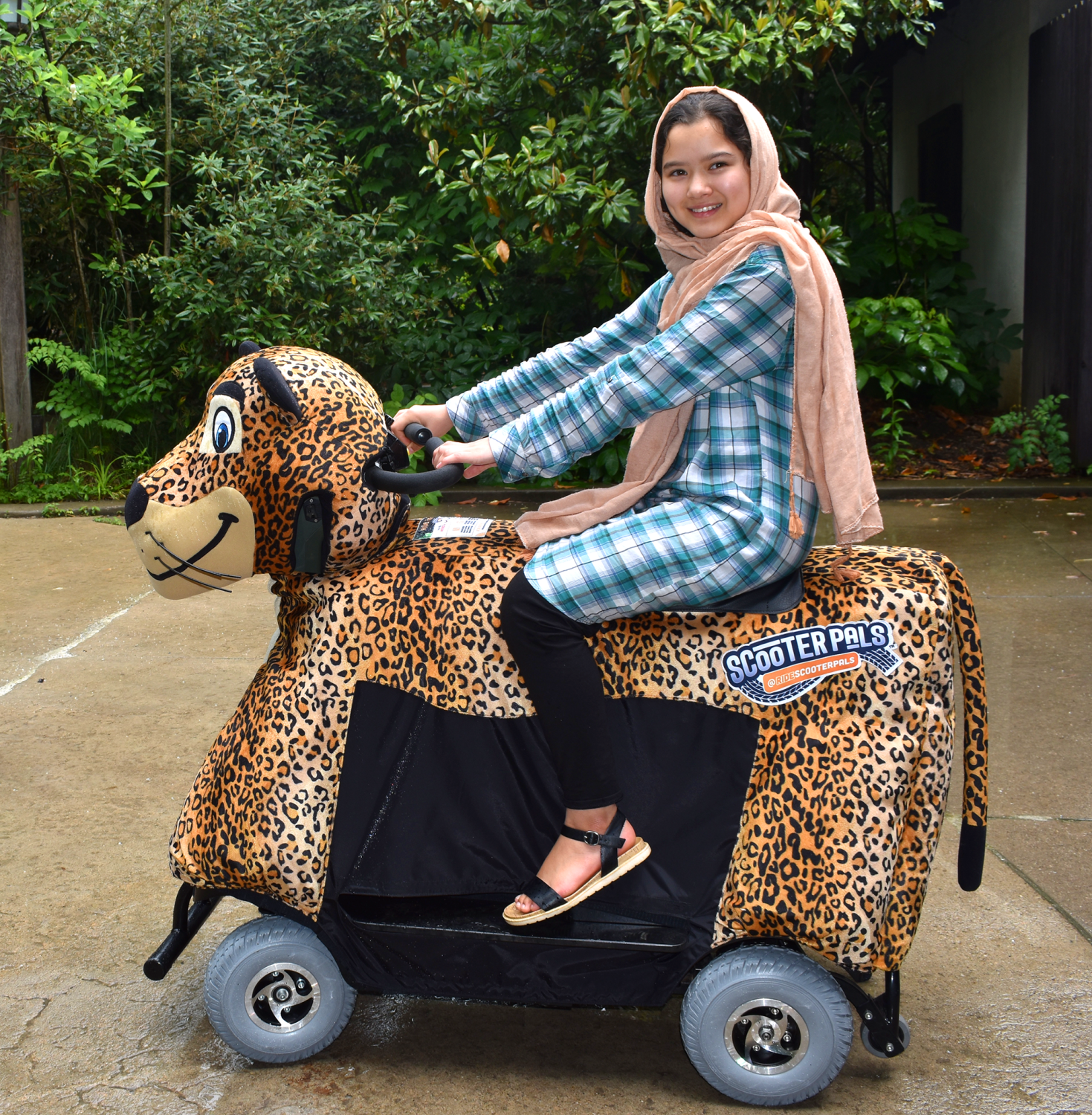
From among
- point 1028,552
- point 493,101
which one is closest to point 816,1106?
point 1028,552

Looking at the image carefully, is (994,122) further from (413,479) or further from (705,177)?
(413,479)

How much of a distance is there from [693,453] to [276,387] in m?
0.82

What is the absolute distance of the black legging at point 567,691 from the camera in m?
2.18

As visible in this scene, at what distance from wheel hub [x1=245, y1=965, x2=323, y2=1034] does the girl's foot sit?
1.58ft

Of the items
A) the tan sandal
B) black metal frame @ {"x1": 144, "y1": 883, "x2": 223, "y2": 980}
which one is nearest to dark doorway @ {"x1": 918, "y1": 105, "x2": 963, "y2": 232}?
the tan sandal

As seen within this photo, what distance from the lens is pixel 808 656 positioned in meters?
2.20

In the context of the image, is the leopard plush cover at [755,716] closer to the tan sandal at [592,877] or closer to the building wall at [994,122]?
the tan sandal at [592,877]

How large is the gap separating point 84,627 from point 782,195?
4.04 m

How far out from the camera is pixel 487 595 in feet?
7.51

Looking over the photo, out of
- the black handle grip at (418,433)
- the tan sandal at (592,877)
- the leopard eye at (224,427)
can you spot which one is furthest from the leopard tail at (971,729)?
the leopard eye at (224,427)

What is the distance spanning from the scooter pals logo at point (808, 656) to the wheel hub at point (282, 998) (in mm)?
1064

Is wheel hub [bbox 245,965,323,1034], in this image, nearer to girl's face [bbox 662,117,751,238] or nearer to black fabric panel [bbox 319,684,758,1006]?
black fabric panel [bbox 319,684,758,1006]

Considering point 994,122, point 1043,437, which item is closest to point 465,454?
point 1043,437

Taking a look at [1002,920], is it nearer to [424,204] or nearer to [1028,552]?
[1028,552]
